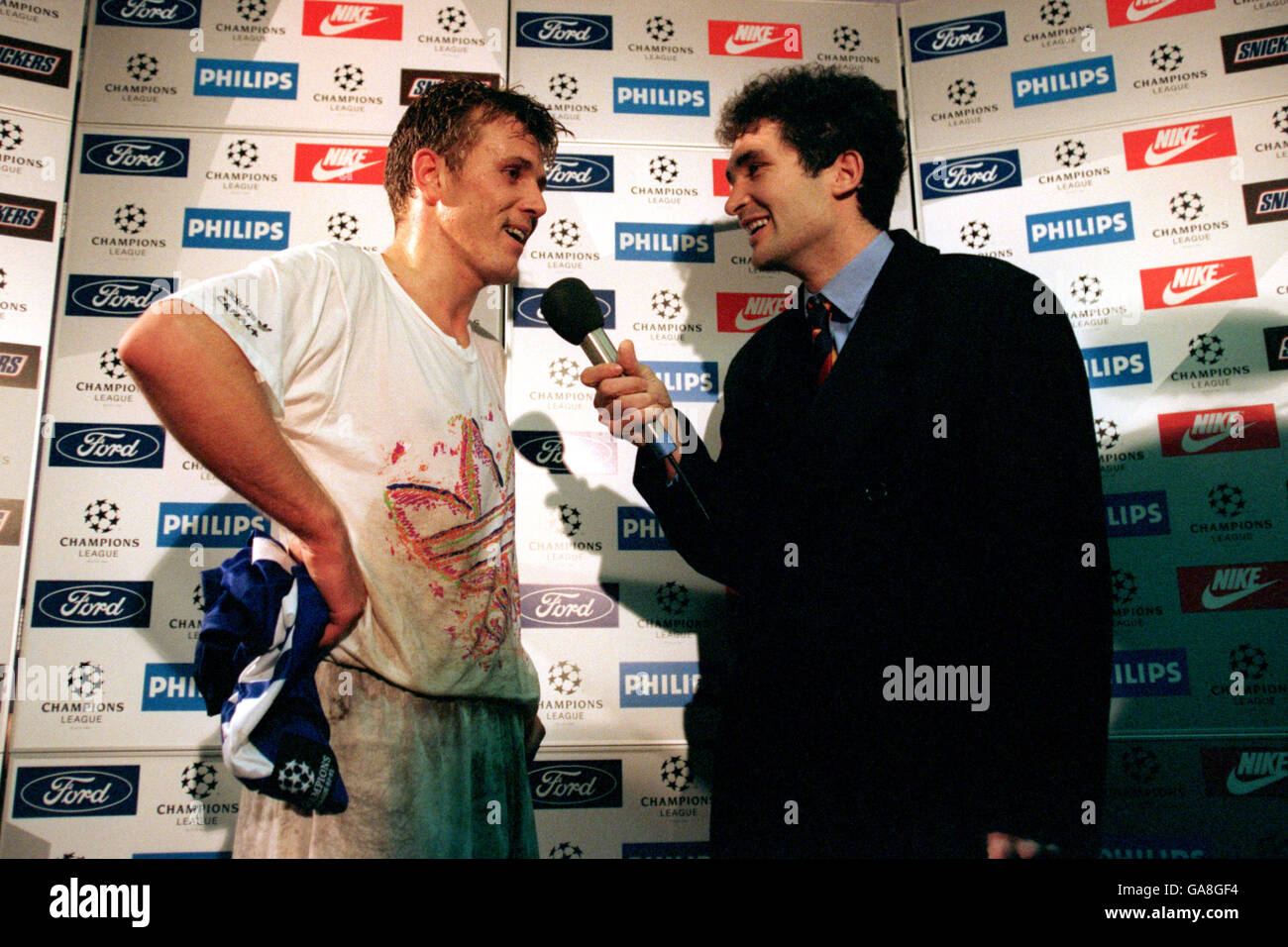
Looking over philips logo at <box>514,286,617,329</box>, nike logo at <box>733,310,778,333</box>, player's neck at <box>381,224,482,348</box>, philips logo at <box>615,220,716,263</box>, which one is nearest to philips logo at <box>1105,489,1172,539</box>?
nike logo at <box>733,310,778,333</box>

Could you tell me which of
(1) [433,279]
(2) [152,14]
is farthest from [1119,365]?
(2) [152,14]

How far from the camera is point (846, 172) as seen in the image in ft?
7.14

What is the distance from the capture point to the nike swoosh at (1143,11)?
100 inches

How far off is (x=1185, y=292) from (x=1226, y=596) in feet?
2.91

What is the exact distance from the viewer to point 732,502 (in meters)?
1.96

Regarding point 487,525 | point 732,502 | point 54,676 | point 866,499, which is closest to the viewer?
point 866,499

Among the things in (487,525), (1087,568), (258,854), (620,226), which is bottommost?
(258,854)

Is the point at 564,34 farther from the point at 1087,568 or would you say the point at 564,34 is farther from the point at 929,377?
the point at 1087,568

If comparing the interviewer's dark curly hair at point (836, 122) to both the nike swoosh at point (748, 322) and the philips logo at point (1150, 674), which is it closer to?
the nike swoosh at point (748, 322)

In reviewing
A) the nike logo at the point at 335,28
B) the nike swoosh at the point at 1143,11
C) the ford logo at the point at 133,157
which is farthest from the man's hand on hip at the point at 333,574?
the nike swoosh at the point at 1143,11

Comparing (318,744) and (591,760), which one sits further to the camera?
(591,760)

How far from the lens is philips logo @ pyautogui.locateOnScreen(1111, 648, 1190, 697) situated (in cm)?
225
